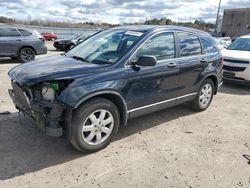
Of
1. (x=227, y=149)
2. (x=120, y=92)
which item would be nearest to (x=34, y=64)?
(x=120, y=92)

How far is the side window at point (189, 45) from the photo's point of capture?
16.0 feet

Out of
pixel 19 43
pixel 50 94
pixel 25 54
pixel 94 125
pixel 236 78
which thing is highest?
pixel 50 94

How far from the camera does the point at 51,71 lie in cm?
→ 356

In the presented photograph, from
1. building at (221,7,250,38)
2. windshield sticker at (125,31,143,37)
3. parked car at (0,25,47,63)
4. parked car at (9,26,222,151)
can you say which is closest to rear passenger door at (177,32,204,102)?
parked car at (9,26,222,151)

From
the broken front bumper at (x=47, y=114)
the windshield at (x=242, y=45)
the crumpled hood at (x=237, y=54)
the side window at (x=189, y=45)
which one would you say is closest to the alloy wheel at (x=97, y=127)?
the broken front bumper at (x=47, y=114)

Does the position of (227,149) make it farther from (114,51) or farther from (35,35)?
(35,35)

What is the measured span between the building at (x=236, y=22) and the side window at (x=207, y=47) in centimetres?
4737

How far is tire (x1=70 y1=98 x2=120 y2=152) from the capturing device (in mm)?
3516

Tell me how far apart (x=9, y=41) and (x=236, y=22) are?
4894cm

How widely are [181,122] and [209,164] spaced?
156 cm

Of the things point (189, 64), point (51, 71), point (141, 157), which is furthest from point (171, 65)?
point (51, 71)

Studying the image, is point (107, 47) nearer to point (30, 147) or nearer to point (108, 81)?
point (108, 81)

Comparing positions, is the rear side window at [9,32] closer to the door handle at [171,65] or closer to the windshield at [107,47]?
the windshield at [107,47]

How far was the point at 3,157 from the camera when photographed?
3.60 m
